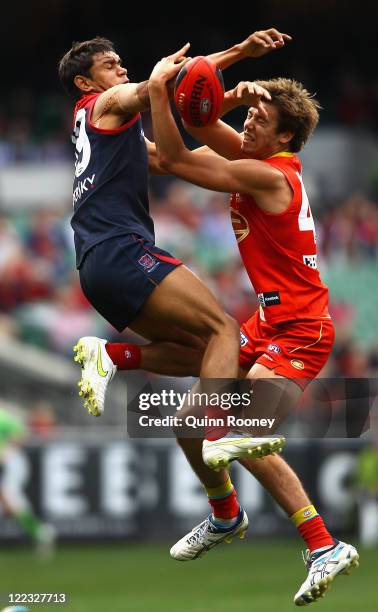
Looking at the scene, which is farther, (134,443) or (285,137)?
(134,443)

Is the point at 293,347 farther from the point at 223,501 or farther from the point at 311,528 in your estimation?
the point at 223,501

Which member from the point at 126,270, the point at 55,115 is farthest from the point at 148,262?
the point at 55,115

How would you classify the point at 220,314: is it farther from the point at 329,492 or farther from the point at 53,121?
the point at 53,121

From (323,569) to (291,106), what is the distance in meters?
2.62

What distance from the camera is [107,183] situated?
312 inches

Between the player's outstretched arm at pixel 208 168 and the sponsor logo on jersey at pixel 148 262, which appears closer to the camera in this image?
A: the player's outstretched arm at pixel 208 168

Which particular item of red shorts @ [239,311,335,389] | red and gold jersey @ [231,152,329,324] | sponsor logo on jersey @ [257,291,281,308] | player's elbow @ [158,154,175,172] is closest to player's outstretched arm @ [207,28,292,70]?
player's elbow @ [158,154,175,172]

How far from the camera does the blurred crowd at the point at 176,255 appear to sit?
1753 cm

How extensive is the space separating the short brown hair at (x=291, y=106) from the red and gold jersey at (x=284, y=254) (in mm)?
172

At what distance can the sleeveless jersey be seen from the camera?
7.90 metres

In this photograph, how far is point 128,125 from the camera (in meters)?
7.92

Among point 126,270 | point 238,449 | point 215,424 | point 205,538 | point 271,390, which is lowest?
point 205,538

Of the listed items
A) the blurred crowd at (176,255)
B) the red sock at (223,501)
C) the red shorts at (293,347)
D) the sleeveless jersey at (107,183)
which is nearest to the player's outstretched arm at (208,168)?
the sleeveless jersey at (107,183)

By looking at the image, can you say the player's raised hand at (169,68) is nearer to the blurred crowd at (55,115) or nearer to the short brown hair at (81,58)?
the short brown hair at (81,58)
